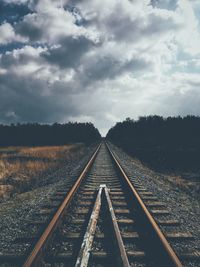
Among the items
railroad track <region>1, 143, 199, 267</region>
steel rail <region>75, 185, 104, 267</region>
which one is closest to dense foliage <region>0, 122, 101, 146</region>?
railroad track <region>1, 143, 199, 267</region>

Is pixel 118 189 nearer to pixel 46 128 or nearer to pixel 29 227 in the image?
pixel 29 227

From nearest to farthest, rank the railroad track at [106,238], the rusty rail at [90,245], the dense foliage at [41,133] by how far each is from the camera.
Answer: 1. the rusty rail at [90,245]
2. the railroad track at [106,238]
3. the dense foliage at [41,133]

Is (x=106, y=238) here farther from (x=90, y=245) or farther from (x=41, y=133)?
(x=41, y=133)

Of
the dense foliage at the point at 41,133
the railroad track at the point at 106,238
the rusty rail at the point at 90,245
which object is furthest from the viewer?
the dense foliage at the point at 41,133

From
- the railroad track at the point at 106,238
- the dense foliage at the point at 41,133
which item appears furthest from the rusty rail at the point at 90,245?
the dense foliage at the point at 41,133

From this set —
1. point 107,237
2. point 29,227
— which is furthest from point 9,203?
point 107,237

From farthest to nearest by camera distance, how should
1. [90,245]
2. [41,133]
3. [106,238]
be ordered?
1. [41,133]
2. [106,238]
3. [90,245]

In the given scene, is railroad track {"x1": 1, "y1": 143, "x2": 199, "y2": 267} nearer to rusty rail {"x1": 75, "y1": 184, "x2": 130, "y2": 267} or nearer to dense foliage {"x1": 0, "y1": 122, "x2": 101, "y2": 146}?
rusty rail {"x1": 75, "y1": 184, "x2": 130, "y2": 267}

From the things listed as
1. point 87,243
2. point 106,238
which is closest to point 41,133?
point 106,238

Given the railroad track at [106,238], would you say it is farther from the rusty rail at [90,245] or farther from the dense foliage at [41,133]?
the dense foliage at [41,133]

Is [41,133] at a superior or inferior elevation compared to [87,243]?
superior

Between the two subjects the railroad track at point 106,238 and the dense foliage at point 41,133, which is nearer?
the railroad track at point 106,238

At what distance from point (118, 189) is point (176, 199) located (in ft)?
5.48

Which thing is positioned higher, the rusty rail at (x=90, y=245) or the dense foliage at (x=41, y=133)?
the dense foliage at (x=41, y=133)
